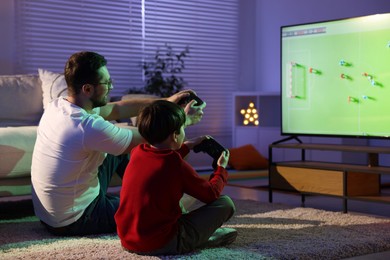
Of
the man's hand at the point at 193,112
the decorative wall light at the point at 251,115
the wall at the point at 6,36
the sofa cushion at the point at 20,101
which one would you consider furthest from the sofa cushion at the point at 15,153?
the decorative wall light at the point at 251,115

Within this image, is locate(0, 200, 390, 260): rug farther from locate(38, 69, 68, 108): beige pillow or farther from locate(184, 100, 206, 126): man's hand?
locate(38, 69, 68, 108): beige pillow

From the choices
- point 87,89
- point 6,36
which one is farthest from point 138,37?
point 87,89

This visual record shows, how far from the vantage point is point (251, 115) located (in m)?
6.92

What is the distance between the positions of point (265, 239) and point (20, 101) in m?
2.37

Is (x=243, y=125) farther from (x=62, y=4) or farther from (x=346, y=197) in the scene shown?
(x=346, y=197)

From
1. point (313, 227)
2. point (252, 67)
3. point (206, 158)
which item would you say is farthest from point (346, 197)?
point (252, 67)

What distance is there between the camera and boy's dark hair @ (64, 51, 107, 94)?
Result: 2816 millimetres

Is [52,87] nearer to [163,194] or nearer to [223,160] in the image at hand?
[223,160]

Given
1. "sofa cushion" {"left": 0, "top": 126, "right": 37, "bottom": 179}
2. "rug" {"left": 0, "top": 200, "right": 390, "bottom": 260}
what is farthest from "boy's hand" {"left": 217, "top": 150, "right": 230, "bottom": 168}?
"sofa cushion" {"left": 0, "top": 126, "right": 37, "bottom": 179}

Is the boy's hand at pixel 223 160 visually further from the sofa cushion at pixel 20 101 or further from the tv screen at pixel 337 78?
the sofa cushion at pixel 20 101

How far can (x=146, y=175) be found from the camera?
8.11ft

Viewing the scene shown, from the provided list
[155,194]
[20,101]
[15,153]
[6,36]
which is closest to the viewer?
[155,194]

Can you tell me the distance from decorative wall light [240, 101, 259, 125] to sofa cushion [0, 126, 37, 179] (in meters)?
3.53

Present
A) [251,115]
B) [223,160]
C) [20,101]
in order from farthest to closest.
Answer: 1. [251,115]
2. [20,101]
3. [223,160]
